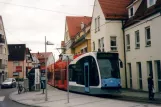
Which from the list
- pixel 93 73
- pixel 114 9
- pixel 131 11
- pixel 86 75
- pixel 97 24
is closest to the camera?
pixel 93 73

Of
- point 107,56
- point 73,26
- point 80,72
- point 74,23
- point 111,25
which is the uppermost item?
point 74,23

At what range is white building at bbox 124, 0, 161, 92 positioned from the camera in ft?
79.9

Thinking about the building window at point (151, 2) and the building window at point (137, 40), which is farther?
the building window at point (137, 40)

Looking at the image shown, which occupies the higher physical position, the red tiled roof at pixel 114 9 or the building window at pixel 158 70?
the red tiled roof at pixel 114 9

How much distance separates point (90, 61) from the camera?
73.8 feet

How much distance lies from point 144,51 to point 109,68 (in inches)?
238

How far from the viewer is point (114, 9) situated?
3391 cm

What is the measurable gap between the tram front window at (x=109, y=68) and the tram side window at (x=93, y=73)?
0.42m

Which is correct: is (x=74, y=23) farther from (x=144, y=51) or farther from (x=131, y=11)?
(x=144, y=51)

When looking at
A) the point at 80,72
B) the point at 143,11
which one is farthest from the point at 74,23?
the point at 80,72

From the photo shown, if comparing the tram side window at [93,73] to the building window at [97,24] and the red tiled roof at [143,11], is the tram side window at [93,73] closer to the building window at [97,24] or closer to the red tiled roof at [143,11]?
the red tiled roof at [143,11]

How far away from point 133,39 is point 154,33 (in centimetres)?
477

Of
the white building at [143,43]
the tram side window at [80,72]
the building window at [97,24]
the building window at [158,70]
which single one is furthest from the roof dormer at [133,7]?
the tram side window at [80,72]

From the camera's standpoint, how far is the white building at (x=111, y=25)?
Result: 32312 millimetres
